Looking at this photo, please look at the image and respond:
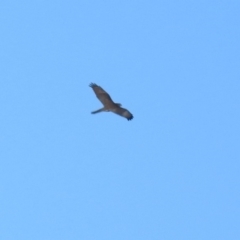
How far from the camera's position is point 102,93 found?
43688 mm

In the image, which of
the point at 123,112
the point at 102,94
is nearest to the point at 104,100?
the point at 102,94

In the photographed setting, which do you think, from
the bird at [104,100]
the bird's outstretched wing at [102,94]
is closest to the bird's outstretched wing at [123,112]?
the bird at [104,100]

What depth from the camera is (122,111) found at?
4475 cm

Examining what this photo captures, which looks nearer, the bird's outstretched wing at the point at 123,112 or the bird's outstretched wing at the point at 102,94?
the bird's outstretched wing at the point at 102,94

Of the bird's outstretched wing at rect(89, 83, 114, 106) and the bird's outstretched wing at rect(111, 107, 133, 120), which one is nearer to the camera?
the bird's outstretched wing at rect(89, 83, 114, 106)

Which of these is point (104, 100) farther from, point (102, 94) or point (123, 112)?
point (123, 112)

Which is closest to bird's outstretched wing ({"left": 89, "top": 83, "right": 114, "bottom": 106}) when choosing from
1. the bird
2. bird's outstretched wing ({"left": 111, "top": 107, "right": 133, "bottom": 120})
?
the bird

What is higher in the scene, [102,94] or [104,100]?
[102,94]

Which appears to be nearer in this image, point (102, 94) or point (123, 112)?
point (102, 94)

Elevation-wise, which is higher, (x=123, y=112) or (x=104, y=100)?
(x=123, y=112)

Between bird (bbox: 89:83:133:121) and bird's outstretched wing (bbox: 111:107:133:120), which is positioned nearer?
bird (bbox: 89:83:133:121)

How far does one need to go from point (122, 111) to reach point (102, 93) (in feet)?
5.23

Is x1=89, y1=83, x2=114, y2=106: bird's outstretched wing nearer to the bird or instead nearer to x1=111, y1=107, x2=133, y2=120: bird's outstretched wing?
the bird

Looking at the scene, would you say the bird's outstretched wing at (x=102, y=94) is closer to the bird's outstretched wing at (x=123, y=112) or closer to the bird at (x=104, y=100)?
the bird at (x=104, y=100)
